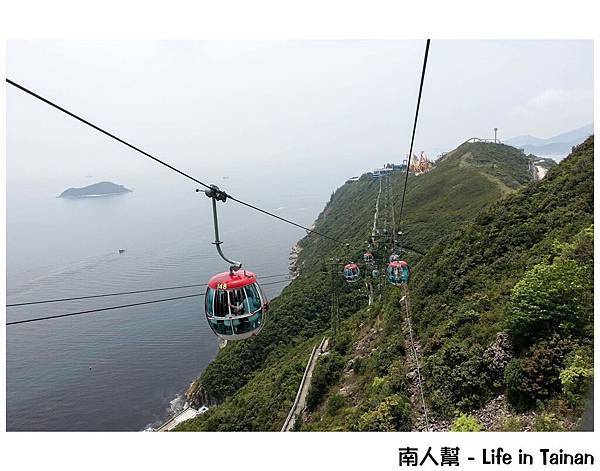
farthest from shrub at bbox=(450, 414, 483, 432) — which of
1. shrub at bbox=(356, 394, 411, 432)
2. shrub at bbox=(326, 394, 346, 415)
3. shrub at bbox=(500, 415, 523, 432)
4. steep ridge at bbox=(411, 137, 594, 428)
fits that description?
shrub at bbox=(326, 394, 346, 415)

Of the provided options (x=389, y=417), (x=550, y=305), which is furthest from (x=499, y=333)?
(x=389, y=417)

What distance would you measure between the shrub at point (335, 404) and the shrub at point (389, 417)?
11.0ft

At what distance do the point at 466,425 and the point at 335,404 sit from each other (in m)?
6.28

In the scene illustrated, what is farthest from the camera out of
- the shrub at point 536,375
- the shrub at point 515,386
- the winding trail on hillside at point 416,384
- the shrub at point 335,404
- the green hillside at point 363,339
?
the shrub at point 335,404

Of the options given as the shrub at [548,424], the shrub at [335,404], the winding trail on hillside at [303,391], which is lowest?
the winding trail on hillside at [303,391]

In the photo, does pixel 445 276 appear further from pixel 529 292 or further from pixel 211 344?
pixel 211 344

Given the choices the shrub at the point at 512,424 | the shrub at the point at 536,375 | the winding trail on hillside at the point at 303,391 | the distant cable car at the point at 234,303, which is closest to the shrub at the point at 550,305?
the shrub at the point at 536,375

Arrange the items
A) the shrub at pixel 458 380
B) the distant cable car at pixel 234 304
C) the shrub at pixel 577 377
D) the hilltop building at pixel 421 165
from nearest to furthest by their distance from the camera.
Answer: the distant cable car at pixel 234 304
the shrub at pixel 577 377
the shrub at pixel 458 380
the hilltop building at pixel 421 165

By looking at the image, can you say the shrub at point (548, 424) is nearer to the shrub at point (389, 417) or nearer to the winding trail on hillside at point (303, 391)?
the shrub at point (389, 417)

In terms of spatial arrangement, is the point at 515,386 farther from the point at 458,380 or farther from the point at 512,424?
the point at 458,380

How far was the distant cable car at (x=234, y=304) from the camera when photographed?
6043 mm

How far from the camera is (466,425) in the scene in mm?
8266

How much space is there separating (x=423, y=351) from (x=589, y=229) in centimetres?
571

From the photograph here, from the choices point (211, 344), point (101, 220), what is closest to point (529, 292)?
point (211, 344)
